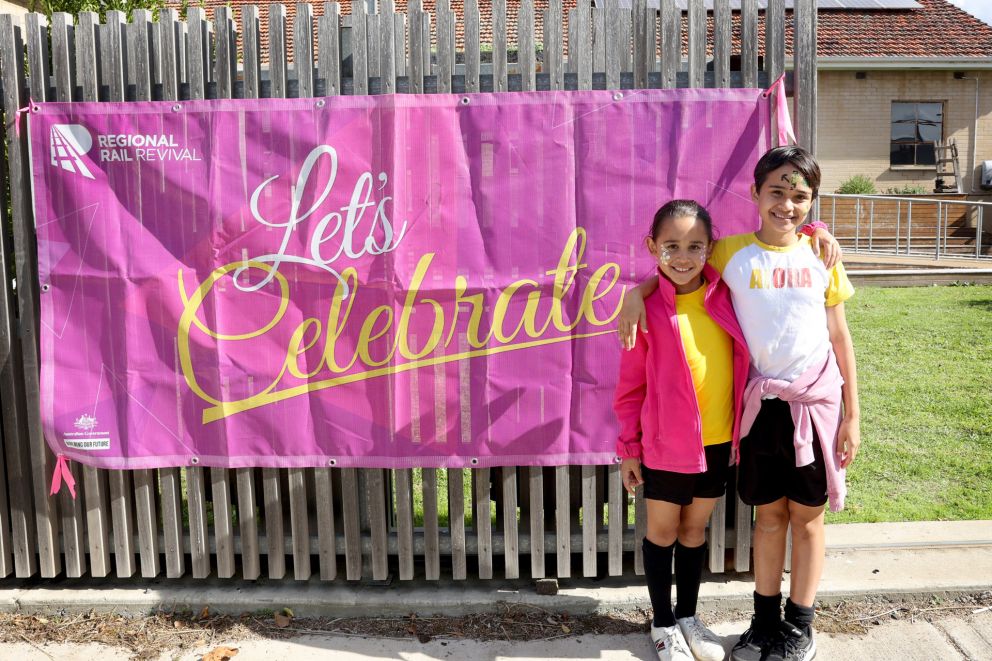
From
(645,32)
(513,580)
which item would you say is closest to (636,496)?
(513,580)

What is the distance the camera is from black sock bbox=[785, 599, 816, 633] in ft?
10.6

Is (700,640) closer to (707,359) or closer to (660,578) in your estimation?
(660,578)

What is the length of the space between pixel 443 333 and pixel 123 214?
1.49 meters

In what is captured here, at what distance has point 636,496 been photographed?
387 centimetres

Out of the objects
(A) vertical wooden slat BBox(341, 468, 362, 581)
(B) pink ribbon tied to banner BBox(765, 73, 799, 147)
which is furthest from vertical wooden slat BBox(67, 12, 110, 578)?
(B) pink ribbon tied to banner BBox(765, 73, 799, 147)

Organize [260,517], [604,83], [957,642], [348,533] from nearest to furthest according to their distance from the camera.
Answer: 1. [957,642]
2. [604,83]
3. [348,533]
4. [260,517]

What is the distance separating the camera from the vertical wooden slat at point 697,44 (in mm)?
3596

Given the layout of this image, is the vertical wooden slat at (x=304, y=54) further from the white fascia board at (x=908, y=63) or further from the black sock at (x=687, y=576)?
the white fascia board at (x=908, y=63)

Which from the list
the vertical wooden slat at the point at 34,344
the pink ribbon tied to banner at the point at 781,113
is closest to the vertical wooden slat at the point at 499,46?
the pink ribbon tied to banner at the point at 781,113

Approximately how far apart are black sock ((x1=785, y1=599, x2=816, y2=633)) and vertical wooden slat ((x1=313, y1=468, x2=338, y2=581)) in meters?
1.96

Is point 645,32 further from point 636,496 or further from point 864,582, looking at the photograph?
point 864,582

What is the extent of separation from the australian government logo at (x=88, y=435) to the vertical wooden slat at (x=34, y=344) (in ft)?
0.63

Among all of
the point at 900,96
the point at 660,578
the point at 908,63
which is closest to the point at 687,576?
the point at 660,578

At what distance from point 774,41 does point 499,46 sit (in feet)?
3.80
